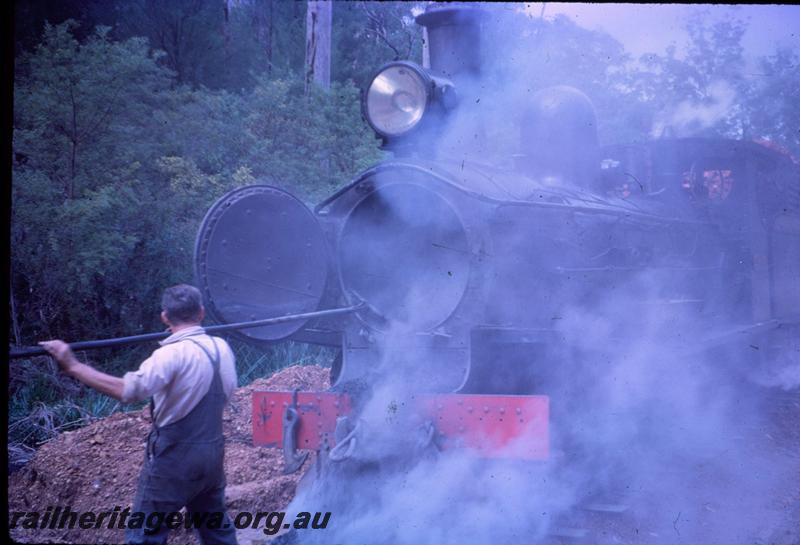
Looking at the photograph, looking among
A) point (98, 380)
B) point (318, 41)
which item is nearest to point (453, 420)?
point (98, 380)

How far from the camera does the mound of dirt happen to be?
A: 172 inches

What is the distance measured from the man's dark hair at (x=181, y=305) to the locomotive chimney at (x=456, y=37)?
9.13ft

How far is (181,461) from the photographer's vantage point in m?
3.00

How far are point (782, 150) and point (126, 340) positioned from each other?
24.1 ft

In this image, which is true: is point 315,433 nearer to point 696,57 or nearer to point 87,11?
point 87,11

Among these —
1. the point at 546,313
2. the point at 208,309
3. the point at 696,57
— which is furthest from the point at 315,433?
the point at 696,57

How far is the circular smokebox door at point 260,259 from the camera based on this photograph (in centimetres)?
392

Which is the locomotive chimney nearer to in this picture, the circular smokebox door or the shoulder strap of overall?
the circular smokebox door

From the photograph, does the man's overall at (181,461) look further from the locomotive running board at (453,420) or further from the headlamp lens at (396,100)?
the headlamp lens at (396,100)

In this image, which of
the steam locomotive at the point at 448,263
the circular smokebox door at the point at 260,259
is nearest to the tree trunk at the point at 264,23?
the steam locomotive at the point at 448,263

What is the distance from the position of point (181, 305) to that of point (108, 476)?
2.64 m

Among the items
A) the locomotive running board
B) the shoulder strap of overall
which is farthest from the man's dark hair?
the locomotive running board

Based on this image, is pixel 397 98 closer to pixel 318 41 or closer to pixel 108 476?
pixel 108 476

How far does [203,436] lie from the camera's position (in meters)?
3.06
